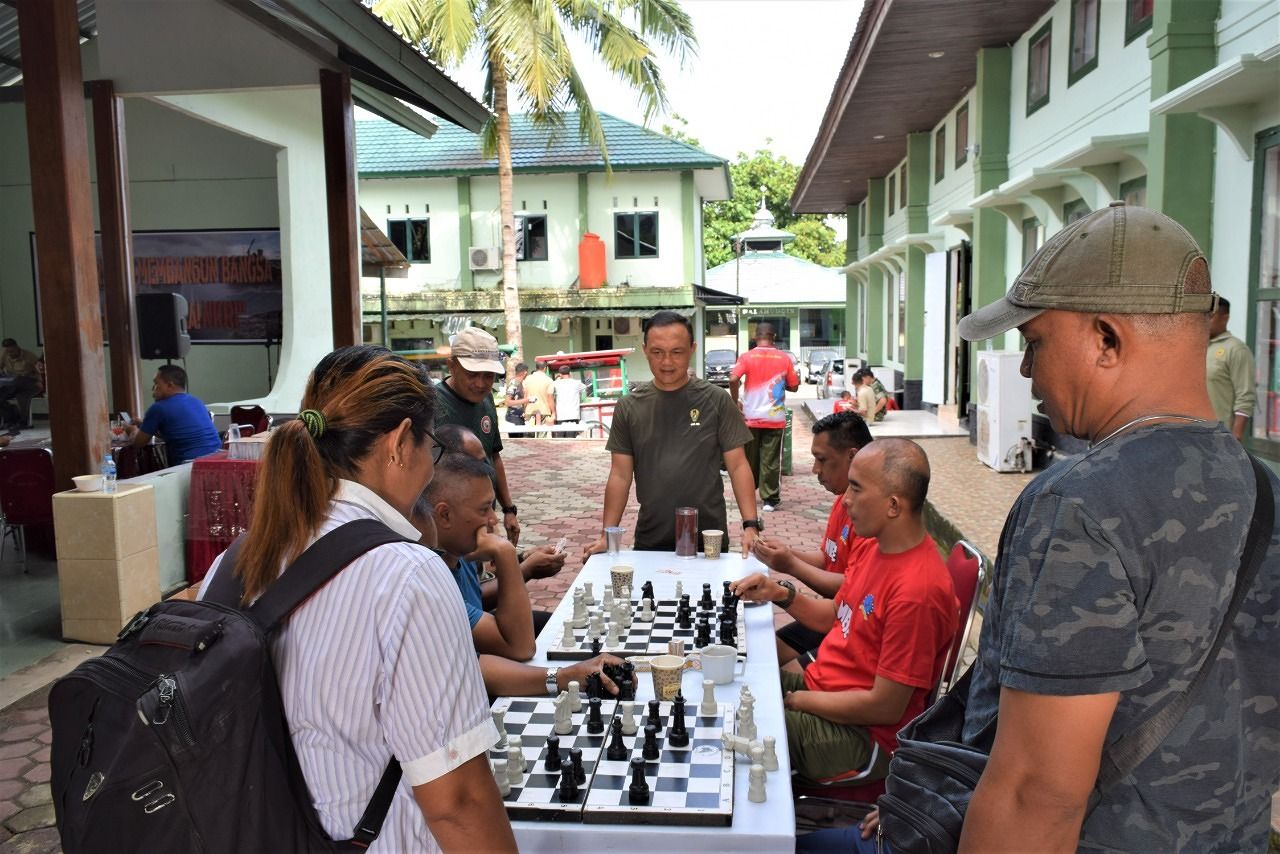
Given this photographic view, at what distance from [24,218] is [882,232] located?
17.7 metres

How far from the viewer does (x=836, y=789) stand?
9.53ft

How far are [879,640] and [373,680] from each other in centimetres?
186

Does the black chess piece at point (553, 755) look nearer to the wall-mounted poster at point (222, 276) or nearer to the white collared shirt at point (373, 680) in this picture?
the white collared shirt at point (373, 680)

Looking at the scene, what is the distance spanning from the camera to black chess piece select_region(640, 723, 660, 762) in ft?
7.53

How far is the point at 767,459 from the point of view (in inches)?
376

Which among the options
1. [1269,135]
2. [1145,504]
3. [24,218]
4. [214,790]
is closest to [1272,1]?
[1269,135]

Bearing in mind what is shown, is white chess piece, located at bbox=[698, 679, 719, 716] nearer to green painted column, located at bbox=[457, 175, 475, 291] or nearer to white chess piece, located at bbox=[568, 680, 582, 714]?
white chess piece, located at bbox=[568, 680, 582, 714]

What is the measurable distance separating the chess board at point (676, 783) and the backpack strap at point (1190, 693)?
0.90 meters

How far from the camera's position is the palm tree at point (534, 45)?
1648 cm

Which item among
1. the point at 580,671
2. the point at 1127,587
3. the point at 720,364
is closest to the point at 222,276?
the point at 580,671

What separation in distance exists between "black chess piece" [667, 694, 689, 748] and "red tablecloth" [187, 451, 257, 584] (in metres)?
4.92

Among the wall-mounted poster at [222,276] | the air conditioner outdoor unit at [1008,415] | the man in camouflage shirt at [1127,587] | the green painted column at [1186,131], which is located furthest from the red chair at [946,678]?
the wall-mounted poster at [222,276]

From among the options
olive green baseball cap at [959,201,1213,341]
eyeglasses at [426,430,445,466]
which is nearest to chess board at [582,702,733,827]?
eyeglasses at [426,430,445,466]

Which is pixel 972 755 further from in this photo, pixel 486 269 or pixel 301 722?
pixel 486 269
